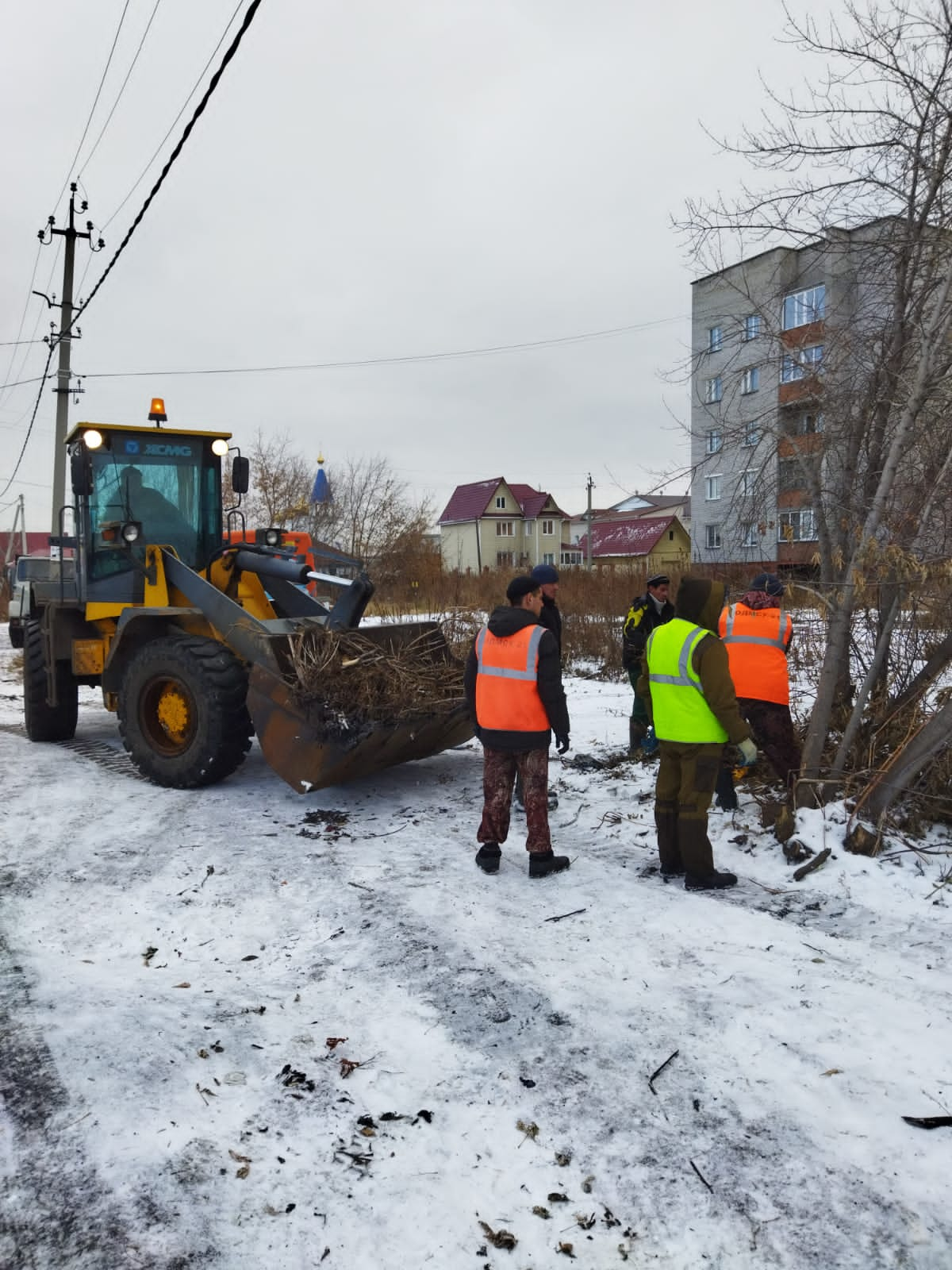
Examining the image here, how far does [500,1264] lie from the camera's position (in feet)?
7.13

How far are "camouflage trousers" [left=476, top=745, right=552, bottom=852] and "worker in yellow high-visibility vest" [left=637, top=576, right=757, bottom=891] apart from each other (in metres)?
0.66

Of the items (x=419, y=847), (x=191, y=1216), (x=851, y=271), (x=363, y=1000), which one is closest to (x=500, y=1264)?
(x=191, y=1216)

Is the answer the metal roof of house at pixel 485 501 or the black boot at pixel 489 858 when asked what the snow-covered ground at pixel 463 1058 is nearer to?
the black boot at pixel 489 858

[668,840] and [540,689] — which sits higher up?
[540,689]

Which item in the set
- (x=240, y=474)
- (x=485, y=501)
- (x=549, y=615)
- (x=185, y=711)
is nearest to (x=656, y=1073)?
(x=549, y=615)

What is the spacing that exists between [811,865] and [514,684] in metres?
1.89

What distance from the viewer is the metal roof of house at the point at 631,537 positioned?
47719 millimetres

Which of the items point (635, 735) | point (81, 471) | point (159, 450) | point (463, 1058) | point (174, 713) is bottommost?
point (463, 1058)

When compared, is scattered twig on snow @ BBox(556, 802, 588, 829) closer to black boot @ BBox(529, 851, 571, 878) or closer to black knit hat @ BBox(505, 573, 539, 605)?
black boot @ BBox(529, 851, 571, 878)

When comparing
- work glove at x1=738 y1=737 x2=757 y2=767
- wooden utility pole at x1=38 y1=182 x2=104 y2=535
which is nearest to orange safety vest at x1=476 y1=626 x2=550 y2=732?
work glove at x1=738 y1=737 x2=757 y2=767

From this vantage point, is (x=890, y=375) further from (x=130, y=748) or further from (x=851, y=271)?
Answer: (x=130, y=748)

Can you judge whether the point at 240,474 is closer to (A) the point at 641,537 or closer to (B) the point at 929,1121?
(B) the point at 929,1121

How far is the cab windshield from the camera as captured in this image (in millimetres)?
7418

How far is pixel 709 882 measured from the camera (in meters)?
4.59
